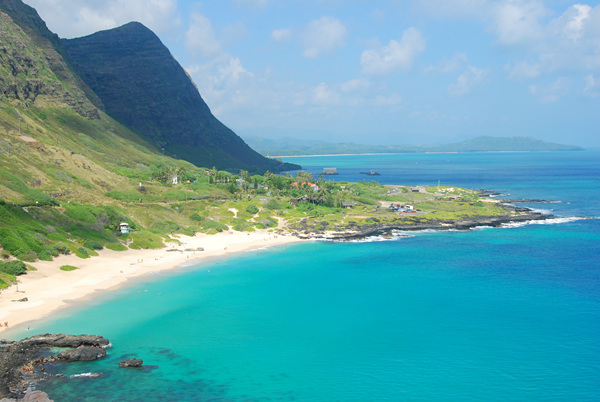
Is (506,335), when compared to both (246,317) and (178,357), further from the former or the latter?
(178,357)

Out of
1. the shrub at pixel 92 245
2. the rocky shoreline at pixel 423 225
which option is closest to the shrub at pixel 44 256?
the shrub at pixel 92 245

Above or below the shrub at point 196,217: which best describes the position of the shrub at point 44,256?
below

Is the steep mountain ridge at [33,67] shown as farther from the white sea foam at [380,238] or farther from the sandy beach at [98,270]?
the white sea foam at [380,238]

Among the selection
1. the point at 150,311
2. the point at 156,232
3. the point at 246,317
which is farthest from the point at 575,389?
the point at 156,232

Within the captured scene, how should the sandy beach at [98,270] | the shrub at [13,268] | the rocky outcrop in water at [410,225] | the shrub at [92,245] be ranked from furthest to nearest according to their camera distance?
the rocky outcrop in water at [410,225] → the shrub at [92,245] → the shrub at [13,268] → the sandy beach at [98,270]

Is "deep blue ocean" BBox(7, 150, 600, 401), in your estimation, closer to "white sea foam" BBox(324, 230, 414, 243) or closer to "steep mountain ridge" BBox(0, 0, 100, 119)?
"white sea foam" BBox(324, 230, 414, 243)

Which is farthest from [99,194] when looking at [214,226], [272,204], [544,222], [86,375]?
[544,222]

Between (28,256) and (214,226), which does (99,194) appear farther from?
(28,256)
